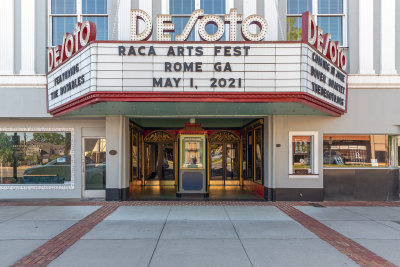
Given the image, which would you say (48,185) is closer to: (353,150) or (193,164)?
(193,164)

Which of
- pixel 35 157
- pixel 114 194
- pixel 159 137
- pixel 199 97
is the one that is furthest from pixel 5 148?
pixel 199 97

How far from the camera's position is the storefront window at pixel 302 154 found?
33.4 ft

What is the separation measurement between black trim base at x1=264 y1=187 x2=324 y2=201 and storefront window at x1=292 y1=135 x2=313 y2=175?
662 mm

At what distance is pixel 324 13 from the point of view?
1061cm

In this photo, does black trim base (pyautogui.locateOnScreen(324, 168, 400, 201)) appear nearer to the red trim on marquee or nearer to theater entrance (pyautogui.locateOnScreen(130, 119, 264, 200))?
theater entrance (pyautogui.locateOnScreen(130, 119, 264, 200))

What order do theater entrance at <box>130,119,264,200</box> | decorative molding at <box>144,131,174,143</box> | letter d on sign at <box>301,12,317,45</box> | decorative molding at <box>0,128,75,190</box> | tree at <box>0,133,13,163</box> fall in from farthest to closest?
1. decorative molding at <box>144,131,174,143</box>
2. theater entrance at <box>130,119,264,200</box>
3. tree at <box>0,133,13,163</box>
4. decorative molding at <box>0,128,75,190</box>
5. letter d on sign at <box>301,12,317,45</box>

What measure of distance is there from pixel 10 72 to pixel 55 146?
315 cm

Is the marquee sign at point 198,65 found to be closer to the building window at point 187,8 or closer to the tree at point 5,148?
the building window at point 187,8

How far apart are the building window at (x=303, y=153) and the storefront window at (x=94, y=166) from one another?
23.8ft

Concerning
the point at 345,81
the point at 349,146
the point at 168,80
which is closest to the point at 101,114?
the point at 168,80

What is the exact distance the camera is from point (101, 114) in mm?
9797

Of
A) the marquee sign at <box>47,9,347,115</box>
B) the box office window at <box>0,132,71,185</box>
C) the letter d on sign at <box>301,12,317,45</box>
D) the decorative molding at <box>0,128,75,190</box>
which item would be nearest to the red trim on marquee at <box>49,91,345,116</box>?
the marquee sign at <box>47,9,347,115</box>

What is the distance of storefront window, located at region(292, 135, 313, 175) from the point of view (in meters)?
10.2

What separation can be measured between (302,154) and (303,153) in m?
0.05
